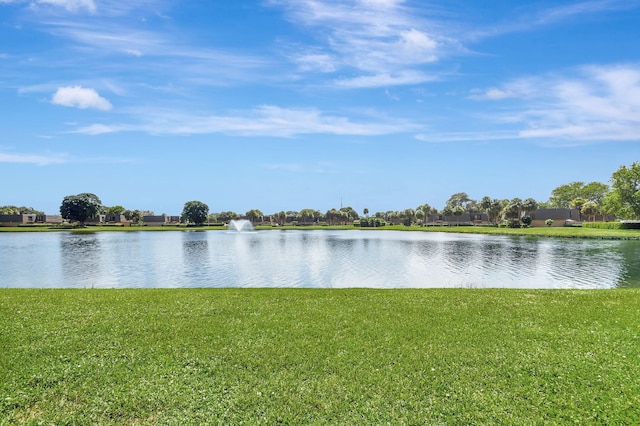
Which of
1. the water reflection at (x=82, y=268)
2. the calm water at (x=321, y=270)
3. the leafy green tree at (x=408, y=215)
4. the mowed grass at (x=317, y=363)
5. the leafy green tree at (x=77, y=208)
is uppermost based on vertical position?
the leafy green tree at (x=77, y=208)

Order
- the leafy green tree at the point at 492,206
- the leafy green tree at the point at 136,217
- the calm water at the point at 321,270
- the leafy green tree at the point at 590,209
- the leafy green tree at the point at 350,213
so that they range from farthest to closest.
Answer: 1. the leafy green tree at the point at 350,213
2. the leafy green tree at the point at 136,217
3. the leafy green tree at the point at 492,206
4. the leafy green tree at the point at 590,209
5. the calm water at the point at 321,270

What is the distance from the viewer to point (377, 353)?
9.36 metres

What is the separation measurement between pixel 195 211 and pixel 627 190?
5010 inches

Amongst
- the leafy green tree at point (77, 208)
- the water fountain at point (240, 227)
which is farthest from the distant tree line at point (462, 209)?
the water fountain at point (240, 227)

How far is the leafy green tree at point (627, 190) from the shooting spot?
310 feet

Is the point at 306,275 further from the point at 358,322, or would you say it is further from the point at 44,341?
the point at 44,341

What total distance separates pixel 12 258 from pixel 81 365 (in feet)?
119

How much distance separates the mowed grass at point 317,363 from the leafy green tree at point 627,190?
10303cm

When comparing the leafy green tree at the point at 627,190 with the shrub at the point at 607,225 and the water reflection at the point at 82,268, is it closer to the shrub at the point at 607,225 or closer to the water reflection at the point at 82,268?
the shrub at the point at 607,225

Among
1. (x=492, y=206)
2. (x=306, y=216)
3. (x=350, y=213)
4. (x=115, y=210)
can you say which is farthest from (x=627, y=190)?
(x=115, y=210)

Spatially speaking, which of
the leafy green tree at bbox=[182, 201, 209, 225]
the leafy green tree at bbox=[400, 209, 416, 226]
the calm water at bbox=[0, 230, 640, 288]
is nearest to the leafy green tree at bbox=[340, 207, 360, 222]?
the leafy green tree at bbox=[400, 209, 416, 226]

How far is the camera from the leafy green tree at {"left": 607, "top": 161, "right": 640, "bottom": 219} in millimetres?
94375

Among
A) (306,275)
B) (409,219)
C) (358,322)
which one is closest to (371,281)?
(306,275)

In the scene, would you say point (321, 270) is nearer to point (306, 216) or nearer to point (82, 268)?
point (82, 268)
